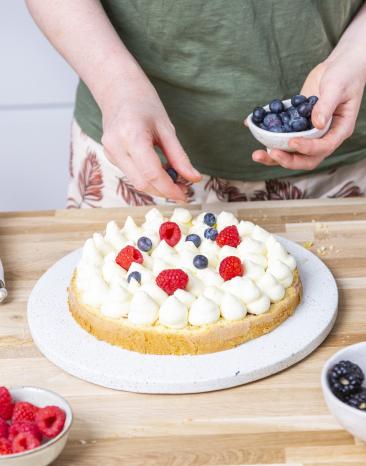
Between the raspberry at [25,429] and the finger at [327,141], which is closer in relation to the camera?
the raspberry at [25,429]

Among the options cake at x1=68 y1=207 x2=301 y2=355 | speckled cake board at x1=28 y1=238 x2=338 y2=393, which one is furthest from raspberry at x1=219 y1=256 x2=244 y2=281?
speckled cake board at x1=28 y1=238 x2=338 y2=393

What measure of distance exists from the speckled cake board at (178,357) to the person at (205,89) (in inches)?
10.8

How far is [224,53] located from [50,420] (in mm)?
926

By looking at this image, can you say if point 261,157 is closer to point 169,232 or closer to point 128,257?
point 169,232

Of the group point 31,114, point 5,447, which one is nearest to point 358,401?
point 5,447

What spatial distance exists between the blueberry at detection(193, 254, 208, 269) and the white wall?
1399 mm

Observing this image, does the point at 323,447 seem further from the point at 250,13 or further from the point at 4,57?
the point at 4,57

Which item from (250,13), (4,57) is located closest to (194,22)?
(250,13)

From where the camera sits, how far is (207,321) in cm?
131

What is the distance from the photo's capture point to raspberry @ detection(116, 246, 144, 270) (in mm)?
1440

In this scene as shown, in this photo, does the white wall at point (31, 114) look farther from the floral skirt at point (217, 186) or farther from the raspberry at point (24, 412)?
the raspberry at point (24, 412)

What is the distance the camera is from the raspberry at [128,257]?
1.44 meters

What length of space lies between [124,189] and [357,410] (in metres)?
1.01

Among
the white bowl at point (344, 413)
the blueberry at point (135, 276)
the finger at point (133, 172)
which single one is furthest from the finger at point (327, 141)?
the white bowl at point (344, 413)
